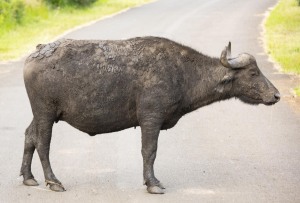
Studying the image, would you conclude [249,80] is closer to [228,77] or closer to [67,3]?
[228,77]

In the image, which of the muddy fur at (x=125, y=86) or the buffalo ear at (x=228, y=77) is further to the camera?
the buffalo ear at (x=228, y=77)

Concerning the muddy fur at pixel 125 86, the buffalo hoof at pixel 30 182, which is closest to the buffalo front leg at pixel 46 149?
the muddy fur at pixel 125 86

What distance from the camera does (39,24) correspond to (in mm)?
29031

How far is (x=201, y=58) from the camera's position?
9.09 m

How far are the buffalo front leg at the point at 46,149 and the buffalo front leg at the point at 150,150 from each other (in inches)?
37.4

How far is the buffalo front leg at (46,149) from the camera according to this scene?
887 centimetres

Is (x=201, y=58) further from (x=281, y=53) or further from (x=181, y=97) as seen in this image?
(x=281, y=53)

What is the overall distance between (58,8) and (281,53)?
1513 centimetres

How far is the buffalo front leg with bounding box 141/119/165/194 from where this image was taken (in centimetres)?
877

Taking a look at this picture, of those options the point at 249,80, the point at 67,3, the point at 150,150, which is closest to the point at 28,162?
the point at 150,150

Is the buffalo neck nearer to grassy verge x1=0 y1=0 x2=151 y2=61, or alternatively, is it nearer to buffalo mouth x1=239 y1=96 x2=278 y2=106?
buffalo mouth x1=239 y1=96 x2=278 y2=106

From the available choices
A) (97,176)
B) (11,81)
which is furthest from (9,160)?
(11,81)

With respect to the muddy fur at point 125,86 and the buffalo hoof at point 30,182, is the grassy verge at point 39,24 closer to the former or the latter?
the buffalo hoof at point 30,182

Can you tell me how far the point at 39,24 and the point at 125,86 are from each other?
2080cm
